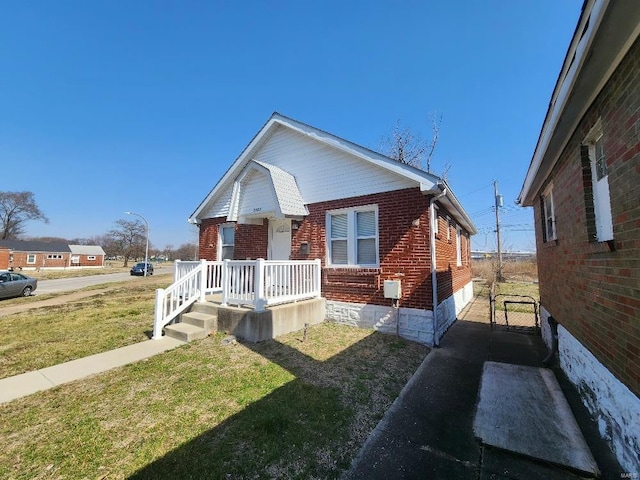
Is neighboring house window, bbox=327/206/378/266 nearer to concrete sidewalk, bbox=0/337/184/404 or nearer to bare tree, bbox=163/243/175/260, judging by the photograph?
concrete sidewalk, bbox=0/337/184/404

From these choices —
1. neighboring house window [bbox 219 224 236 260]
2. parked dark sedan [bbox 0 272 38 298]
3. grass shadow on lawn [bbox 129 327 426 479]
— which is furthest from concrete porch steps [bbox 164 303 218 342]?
parked dark sedan [bbox 0 272 38 298]

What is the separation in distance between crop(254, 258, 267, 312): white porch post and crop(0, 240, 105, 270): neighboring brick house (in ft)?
207

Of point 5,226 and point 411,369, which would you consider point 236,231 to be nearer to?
point 411,369

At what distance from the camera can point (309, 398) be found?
3.97 m

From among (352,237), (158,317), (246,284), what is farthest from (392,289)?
(158,317)

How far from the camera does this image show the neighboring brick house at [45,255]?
171 ft

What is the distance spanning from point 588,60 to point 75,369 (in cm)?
819

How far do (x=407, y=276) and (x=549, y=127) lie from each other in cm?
399

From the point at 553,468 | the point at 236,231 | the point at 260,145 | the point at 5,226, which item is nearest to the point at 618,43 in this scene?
the point at 553,468

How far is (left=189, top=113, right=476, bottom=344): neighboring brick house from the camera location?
271 inches

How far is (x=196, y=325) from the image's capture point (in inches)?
275

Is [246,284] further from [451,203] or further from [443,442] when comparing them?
[451,203]

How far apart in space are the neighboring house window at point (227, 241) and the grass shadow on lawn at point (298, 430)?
21.5 feet

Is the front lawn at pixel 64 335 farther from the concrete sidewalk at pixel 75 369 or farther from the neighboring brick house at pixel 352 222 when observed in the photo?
the neighboring brick house at pixel 352 222
